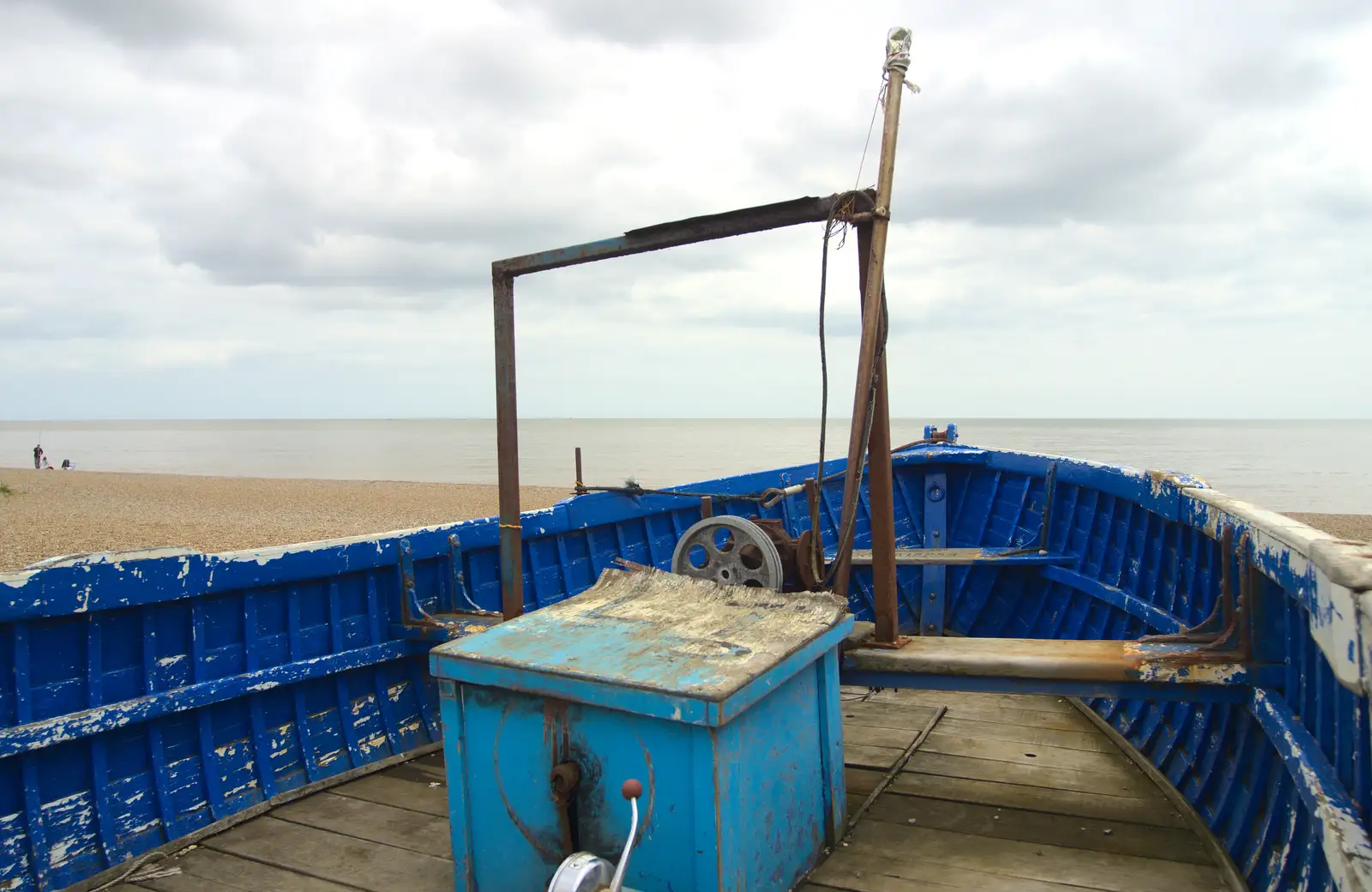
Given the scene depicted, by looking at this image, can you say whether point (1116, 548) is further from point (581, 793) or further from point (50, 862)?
point (50, 862)

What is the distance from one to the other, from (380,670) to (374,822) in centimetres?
80

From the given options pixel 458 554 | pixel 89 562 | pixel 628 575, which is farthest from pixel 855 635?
pixel 89 562

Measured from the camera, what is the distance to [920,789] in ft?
10.9

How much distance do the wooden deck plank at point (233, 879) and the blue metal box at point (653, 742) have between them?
0.59 m

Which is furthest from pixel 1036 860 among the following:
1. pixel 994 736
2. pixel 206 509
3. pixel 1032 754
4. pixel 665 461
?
pixel 665 461

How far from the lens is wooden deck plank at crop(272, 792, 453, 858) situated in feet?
9.62

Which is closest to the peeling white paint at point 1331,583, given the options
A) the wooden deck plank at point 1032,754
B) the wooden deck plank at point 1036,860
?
the wooden deck plank at point 1036,860

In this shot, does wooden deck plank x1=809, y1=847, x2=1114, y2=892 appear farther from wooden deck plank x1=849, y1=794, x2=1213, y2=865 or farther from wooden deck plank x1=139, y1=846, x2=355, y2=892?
wooden deck plank x1=139, y1=846, x2=355, y2=892

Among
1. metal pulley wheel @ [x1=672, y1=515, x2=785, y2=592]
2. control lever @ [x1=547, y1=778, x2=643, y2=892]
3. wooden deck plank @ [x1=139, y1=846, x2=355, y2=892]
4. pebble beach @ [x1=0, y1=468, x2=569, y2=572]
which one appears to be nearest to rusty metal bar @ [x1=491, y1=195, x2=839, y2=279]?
metal pulley wheel @ [x1=672, y1=515, x2=785, y2=592]

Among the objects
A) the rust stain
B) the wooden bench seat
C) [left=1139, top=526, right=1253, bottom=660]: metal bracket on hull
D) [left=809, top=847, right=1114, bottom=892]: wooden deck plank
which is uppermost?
[left=1139, top=526, right=1253, bottom=660]: metal bracket on hull

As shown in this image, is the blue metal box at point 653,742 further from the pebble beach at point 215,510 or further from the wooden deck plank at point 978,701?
the pebble beach at point 215,510

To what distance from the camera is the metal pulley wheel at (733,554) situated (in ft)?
10.5

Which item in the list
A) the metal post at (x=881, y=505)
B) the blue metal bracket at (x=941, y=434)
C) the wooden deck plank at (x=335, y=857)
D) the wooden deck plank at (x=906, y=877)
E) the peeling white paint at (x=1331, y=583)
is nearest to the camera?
the peeling white paint at (x=1331, y=583)

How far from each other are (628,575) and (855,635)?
921 millimetres
